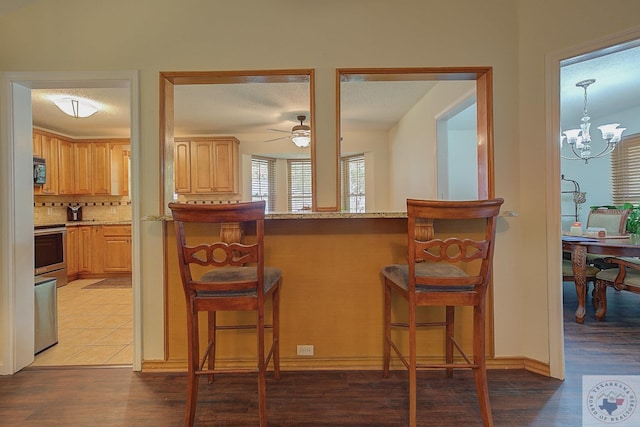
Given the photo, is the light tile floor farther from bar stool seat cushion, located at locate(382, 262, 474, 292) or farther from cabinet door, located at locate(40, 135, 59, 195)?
bar stool seat cushion, located at locate(382, 262, 474, 292)

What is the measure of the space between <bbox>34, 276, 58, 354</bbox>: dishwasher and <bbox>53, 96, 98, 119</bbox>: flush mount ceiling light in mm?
2084

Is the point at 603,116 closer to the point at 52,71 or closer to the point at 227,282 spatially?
the point at 227,282

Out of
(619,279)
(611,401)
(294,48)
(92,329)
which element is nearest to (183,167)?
(92,329)

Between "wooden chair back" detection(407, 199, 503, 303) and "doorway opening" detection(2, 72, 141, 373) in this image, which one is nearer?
"wooden chair back" detection(407, 199, 503, 303)

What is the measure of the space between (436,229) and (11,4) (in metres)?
3.13

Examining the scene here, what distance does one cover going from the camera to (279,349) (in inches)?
80.0

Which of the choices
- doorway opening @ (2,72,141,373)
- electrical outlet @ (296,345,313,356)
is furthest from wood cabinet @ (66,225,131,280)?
electrical outlet @ (296,345,313,356)

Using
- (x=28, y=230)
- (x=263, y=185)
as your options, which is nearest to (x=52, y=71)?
(x=28, y=230)

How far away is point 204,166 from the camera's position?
201 inches

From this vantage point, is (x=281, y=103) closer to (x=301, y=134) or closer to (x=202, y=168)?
(x=301, y=134)

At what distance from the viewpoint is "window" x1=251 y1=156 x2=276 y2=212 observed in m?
5.55

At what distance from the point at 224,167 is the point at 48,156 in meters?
2.65

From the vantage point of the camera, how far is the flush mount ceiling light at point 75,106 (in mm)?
3394

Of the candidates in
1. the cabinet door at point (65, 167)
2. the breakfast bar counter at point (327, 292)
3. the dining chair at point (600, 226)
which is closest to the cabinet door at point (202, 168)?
the cabinet door at point (65, 167)
